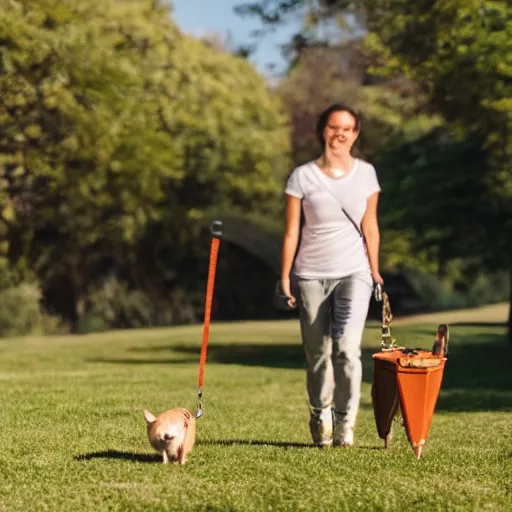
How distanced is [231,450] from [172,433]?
3.88ft

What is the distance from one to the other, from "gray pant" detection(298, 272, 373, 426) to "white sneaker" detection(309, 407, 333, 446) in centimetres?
5

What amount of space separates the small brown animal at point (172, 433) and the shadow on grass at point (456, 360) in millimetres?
6030

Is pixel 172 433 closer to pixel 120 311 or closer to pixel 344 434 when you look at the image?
pixel 344 434

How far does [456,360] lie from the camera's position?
20578mm

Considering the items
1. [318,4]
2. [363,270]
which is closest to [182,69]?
[318,4]

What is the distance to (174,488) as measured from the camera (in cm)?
704

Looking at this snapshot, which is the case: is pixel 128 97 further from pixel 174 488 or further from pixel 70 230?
pixel 174 488

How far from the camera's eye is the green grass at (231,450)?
6898 mm

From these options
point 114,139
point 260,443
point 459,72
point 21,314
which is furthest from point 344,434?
point 21,314

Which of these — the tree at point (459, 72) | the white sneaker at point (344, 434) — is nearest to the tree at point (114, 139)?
the tree at point (459, 72)

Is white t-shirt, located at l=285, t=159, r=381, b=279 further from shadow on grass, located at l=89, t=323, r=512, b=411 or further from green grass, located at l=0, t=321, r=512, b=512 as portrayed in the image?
shadow on grass, located at l=89, t=323, r=512, b=411

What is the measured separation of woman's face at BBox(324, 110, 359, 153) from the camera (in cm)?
845

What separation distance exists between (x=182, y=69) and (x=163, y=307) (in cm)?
686

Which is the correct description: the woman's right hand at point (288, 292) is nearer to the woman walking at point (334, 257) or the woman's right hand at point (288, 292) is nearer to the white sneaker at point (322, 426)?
the woman walking at point (334, 257)
